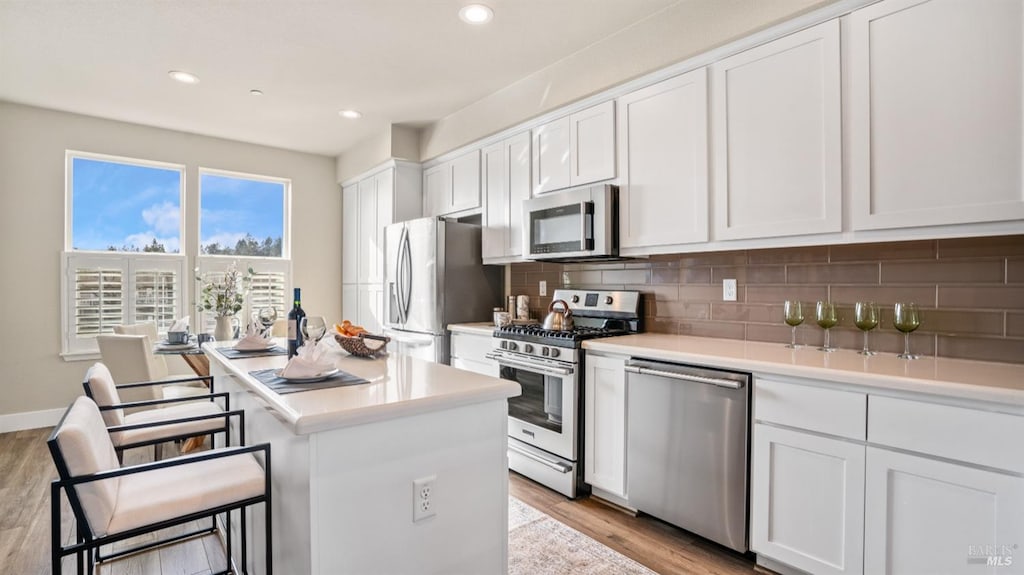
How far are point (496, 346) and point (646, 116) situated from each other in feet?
5.61

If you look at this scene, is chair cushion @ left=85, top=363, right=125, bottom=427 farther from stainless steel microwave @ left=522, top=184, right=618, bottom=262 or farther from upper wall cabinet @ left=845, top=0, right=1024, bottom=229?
upper wall cabinet @ left=845, top=0, right=1024, bottom=229

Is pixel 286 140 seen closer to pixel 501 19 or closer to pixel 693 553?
pixel 501 19

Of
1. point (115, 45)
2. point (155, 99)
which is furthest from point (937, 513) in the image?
point (155, 99)

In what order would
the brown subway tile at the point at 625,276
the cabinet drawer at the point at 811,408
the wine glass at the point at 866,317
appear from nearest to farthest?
the cabinet drawer at the point at 811,408 < the wine glass at the point at 866,317 < the brown subway tile at the point at 625,276

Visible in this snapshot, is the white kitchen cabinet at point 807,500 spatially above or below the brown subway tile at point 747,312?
below

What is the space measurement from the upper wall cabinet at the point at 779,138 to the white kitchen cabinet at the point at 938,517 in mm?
983

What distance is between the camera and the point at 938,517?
5.28ft

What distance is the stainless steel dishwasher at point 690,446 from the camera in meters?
2.12

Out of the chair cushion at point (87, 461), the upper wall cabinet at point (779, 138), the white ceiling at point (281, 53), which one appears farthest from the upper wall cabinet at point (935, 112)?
the chair cushion at point (87, 461)

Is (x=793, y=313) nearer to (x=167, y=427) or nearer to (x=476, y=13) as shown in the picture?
(x=476, y=13)

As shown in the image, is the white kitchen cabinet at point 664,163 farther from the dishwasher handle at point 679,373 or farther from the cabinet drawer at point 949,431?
the cabinet drawer at point 949,431

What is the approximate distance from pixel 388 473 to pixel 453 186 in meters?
3.29

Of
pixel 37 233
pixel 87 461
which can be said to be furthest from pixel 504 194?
pixel 37 233

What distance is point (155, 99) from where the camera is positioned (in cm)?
391
